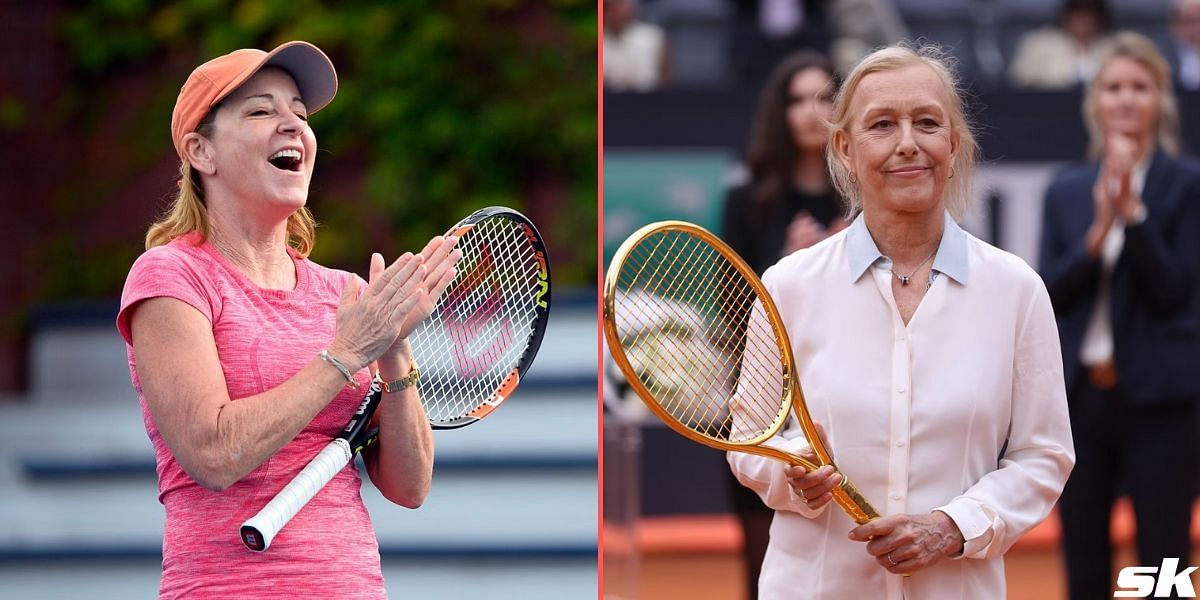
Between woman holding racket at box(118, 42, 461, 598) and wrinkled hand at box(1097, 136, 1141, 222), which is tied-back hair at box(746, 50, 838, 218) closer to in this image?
wrinkled hand at box(1097, 136, 1141, 222)

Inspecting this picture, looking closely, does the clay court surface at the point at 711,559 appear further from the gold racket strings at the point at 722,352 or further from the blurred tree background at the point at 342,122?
the gold racket strings at the point at 722,352

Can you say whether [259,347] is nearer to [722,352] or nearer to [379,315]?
[379,315]

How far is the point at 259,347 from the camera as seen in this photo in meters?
1.92

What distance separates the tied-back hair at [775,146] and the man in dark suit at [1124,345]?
80cm

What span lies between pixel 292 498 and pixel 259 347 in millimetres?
201

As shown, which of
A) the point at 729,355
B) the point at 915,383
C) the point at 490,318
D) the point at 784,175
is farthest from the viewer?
the point at 784,175

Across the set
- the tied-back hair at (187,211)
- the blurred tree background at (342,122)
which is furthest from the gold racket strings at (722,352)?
the blurred tree background at (342,122)

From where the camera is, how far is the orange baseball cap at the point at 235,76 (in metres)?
1.97

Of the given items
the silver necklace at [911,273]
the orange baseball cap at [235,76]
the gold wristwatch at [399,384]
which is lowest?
the gold wristwatch at [399,384]

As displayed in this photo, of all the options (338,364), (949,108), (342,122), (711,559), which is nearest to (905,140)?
(949,108)

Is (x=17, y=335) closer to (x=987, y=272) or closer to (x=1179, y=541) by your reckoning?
(x=1179, y=541)

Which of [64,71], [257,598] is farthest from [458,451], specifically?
[257,598]

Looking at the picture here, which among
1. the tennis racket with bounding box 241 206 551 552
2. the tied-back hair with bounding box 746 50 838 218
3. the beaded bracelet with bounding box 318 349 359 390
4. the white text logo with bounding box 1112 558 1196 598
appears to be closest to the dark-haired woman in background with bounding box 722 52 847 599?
the tied-back hair with bounding box 746 50 838 218

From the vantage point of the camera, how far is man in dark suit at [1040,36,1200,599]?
12.7 feet
